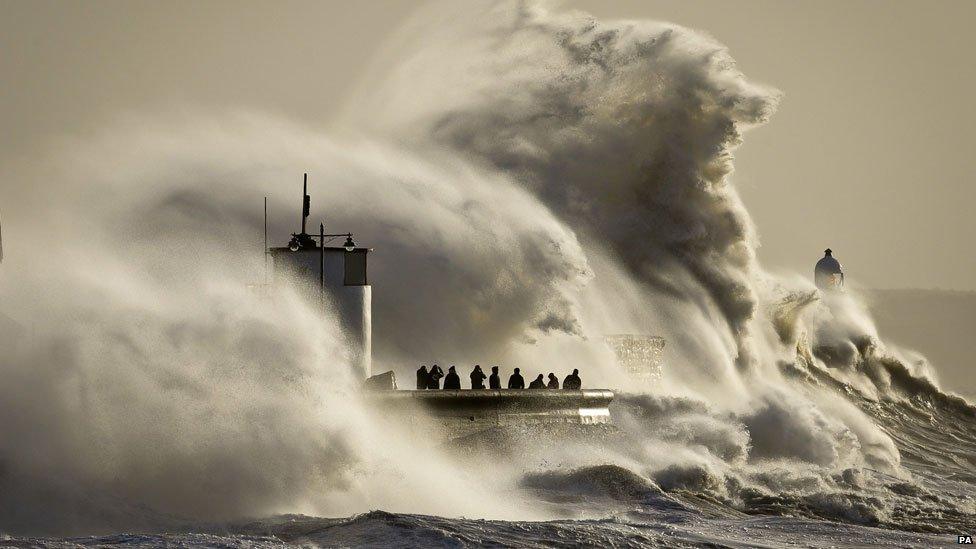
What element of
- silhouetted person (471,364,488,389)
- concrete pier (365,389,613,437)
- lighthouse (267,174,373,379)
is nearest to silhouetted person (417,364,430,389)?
silhouetted person (471,364,488,389)

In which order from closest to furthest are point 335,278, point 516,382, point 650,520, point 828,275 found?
1. point 650,520
2. point 335,278
3. point 516,382
4. point 828,275

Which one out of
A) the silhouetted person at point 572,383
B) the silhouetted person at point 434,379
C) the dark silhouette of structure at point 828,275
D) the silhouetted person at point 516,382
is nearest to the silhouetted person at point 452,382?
the silhouetted person at point 434,379

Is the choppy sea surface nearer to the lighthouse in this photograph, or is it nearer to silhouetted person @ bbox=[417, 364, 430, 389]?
silhouetted person @ bbox=[417, 364, 430, 389]

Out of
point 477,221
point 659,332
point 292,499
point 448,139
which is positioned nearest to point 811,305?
point 659,332

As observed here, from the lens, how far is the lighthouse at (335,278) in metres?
27.2

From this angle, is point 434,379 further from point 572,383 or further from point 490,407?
point 572,383

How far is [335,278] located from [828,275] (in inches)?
Result: 1473

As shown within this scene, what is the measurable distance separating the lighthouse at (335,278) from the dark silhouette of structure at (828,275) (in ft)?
121

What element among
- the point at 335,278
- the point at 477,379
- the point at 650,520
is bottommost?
the point at 650,520

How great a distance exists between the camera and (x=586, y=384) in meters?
35.7

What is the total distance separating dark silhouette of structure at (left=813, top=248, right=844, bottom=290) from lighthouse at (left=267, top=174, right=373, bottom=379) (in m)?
36.8

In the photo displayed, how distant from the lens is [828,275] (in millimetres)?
62219

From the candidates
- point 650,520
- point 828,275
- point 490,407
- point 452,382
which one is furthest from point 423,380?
point 828,275

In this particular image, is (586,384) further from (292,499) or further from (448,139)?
(292,499)
